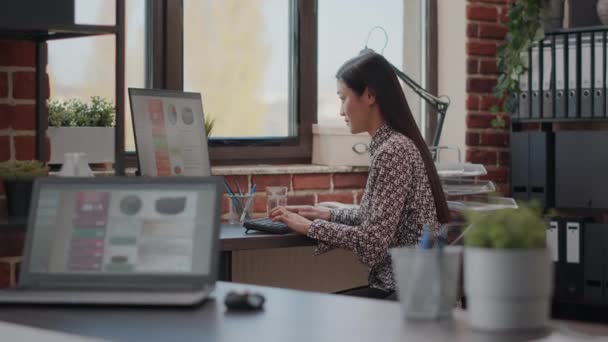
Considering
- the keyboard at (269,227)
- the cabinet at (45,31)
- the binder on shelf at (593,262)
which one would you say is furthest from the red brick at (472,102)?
the cabinet at (45,31)

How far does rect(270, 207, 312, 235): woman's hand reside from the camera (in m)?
3.10

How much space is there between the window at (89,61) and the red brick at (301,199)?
26.3 inches

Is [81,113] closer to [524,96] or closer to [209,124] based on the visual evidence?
[209,124]

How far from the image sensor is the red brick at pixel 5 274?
8.85ft

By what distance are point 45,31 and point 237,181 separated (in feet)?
5.01

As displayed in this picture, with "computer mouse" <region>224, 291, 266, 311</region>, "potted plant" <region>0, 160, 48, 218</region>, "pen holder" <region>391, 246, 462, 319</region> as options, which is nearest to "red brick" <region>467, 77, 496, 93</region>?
"potted plant" <region>0, 160, 48, 218</region>

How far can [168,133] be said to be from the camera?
3.26m

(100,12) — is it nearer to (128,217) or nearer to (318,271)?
(318,271)

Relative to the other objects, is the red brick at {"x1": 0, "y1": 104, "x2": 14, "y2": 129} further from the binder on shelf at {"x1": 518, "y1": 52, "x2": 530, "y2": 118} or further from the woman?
the binder on shelf at {"x1": 518, "y1": 52, "x2": 530, "y2": 118}

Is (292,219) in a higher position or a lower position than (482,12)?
lower

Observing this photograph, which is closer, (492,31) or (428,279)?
(428,279)

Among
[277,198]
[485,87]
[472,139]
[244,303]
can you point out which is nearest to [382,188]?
[277,198]

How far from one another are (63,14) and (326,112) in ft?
6.70

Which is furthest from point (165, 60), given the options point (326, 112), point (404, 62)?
point (404, 62)
